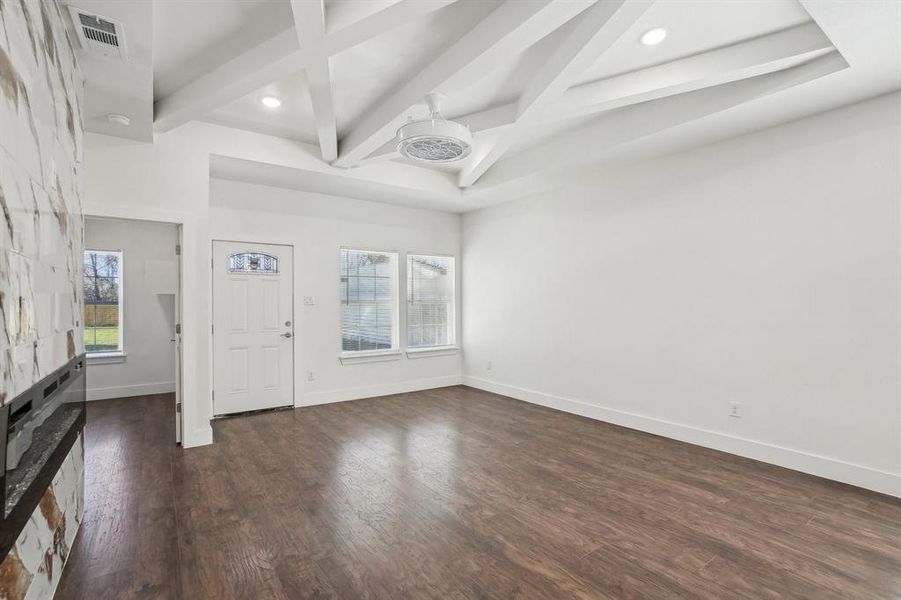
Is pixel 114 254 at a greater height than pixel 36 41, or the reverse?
pixel 36 41

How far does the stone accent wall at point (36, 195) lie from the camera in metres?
1.42

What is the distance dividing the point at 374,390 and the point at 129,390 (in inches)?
137

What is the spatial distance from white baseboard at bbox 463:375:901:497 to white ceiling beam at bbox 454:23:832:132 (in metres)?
2.84

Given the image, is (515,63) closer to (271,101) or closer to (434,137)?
(434,137)

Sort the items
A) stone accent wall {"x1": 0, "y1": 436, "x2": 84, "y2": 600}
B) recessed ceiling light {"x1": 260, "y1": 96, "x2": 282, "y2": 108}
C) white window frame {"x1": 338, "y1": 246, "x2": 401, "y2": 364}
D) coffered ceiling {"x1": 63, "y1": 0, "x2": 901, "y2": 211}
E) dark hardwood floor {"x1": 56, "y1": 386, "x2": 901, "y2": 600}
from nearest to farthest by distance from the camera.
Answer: stone accent wall {"x1": 0, "y1": 436, "x2": 84, "y2": 600} < dark hardwood floor {"x1": 56, "y1": 386, "x2": 901, "y2": 600} < coffered ceiling {"x1": 63, "y1": 0, "x2": 901, "y2": 211} < recessed ceiling light {"x1": 260, "y1": 96, "x2": 282, "y2": 108} < white window frame {"x1": 338, "y1": 246, "x2": 401, "y2": 364}

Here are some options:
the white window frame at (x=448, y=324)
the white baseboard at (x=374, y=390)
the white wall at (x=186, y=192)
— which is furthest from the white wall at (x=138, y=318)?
the white window frame at (x=448, y=324)

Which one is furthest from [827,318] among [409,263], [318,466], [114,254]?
[114,254]

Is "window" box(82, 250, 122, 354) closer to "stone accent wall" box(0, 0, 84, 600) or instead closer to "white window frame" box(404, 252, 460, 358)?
"white window frame" box(404, 252, 460, 358)

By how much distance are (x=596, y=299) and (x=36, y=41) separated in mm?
4722

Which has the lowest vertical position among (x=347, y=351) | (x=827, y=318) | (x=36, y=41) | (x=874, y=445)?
(x=874, y=445)

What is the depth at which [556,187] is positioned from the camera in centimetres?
534

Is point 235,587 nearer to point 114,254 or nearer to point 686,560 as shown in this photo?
point 686,560

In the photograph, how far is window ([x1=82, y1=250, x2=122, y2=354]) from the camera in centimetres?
601

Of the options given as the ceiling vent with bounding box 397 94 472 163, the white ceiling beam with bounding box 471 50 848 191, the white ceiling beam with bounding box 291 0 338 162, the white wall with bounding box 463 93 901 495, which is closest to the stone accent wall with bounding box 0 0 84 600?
the white ceiling beam with bounding box 291 0 338 162
